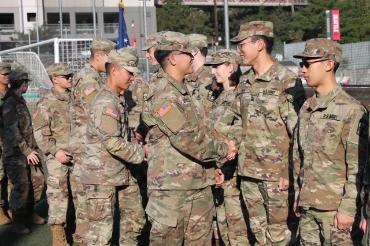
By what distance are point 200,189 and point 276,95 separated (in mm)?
997

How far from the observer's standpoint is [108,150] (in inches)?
196

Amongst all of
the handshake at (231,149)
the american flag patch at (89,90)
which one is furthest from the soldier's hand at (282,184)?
the american flag patch at (89,90)

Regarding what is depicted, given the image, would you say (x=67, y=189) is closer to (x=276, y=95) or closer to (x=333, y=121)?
(x=276, y=95)

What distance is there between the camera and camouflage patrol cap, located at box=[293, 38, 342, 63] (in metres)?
4.21

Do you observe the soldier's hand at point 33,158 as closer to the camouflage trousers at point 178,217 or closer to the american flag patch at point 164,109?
the camouflage trousers at point 178,217

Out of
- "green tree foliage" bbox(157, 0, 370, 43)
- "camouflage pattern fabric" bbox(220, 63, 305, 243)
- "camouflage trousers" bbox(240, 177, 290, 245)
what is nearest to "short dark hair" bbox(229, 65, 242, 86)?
"camouflage pattern fabric" bbox(220, 63, 305, 243)

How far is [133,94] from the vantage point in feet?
22.4

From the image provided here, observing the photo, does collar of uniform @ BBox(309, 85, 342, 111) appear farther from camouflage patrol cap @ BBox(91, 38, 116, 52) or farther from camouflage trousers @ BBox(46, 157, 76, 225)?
camouflage trousers @ BBox(46, 157, 76, 225)

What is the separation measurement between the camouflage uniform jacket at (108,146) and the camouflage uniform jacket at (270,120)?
0.90 meters

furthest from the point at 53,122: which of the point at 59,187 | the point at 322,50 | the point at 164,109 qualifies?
the point at 322,50

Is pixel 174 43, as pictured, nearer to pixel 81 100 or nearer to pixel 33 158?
pixel 81 100

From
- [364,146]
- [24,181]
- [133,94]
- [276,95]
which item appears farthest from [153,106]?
[24,181]

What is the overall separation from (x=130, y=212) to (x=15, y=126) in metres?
2.39

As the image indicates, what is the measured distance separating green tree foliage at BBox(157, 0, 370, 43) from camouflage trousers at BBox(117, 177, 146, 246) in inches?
1673
